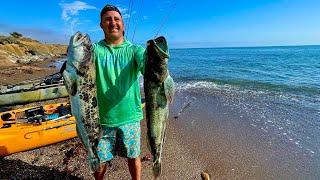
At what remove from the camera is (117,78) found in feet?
14.4

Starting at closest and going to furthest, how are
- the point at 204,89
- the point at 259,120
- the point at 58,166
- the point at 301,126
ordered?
the point at 58,166
the point at 301,126
the point at 259,120
the point at 204,89

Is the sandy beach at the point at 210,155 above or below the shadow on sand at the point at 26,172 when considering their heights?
below

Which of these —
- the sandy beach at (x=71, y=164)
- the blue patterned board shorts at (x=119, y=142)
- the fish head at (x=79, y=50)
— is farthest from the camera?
the sandy beach at (x=71, y=164)

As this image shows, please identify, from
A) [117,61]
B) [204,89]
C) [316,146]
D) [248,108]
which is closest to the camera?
[117,61]

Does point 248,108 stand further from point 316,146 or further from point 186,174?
point 186,174

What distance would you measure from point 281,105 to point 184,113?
4739 mm

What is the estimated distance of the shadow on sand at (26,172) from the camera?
6820mm

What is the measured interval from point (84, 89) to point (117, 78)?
2.28ft

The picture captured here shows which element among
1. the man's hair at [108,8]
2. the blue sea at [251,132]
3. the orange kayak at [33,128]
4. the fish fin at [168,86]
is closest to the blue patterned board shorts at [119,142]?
the fish fin at [168,86]

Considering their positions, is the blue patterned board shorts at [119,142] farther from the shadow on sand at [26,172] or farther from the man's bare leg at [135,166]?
the shadow on sand at [26,172]

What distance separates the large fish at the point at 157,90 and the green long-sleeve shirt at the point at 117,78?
664mm

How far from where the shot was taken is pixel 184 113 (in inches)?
521

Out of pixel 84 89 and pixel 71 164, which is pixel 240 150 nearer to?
pixel 71 164

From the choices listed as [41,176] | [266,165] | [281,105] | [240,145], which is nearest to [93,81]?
[41,176]
